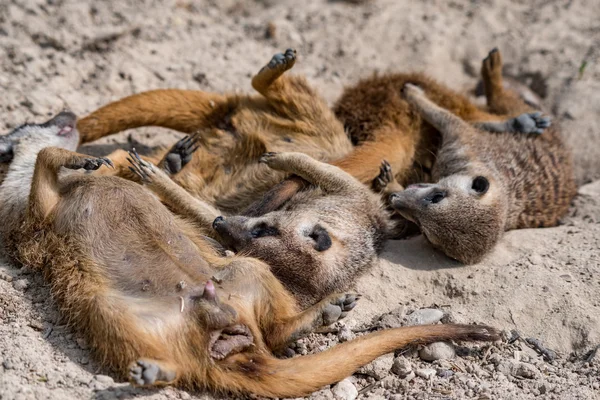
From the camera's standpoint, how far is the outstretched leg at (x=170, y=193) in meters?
3.93

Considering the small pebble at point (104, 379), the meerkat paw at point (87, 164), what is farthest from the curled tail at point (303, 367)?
the meerkat paw at point (87, 164)

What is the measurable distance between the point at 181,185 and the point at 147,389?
1.72 metres

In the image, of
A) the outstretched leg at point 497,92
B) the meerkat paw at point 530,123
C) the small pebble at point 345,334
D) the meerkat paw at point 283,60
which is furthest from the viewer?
the outstretched leg at point 497,92

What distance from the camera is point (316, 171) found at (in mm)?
4098

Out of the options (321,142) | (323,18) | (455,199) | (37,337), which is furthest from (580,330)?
(323,18)

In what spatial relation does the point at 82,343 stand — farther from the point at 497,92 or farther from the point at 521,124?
the point at 497,92

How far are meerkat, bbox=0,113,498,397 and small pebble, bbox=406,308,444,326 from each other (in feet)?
0.89

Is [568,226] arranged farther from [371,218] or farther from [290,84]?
[290,84]

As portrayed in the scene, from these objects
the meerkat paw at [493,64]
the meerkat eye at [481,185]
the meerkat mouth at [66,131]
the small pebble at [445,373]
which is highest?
the meerkat paw at [493,64]

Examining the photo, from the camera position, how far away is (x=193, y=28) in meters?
6.06

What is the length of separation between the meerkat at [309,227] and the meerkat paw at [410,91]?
95 cm

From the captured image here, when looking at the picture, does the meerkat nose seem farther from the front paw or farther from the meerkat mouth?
the meerkat mouth

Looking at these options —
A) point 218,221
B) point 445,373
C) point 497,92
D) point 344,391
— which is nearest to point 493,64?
point 497,92

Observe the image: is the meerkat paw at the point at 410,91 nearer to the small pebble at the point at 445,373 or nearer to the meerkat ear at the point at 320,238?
the meerkat ear at the point at 320,238
